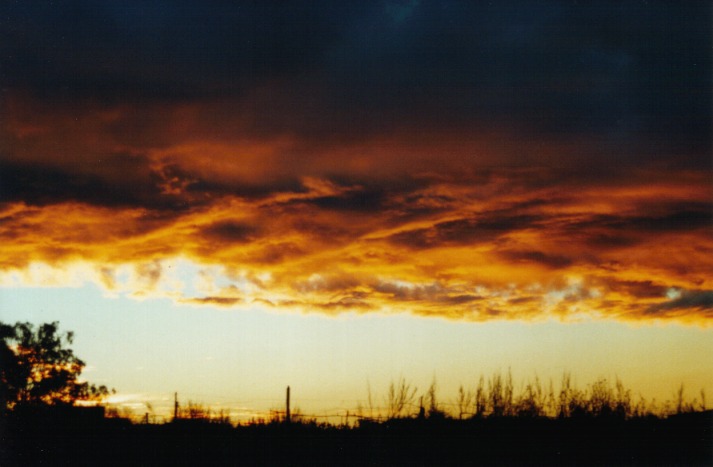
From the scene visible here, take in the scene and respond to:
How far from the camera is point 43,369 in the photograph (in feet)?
161

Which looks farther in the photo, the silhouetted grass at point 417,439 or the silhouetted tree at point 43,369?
the silhouetted tree at point 43,369

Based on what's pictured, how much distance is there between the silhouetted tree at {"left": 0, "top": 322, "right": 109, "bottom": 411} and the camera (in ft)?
156

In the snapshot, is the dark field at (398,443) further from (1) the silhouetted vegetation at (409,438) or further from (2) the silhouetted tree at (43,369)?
(2) the silhouetted tree at (43,369)

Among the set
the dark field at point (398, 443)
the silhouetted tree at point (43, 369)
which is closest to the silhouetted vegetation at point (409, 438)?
the dark field at point (398, 443)

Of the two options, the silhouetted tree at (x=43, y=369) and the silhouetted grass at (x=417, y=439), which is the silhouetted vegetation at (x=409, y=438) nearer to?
the silhouetted grass at (x=417, y=439)

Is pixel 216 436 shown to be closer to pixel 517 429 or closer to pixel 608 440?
pixel 517 429

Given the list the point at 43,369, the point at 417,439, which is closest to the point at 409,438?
the point at 417,439

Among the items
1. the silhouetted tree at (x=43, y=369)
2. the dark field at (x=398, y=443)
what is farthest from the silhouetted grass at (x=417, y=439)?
the silhouetted tree at (x=43, y=369)

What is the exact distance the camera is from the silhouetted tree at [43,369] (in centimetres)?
4756

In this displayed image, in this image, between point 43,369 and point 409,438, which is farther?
point 43,369

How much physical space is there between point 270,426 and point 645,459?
11.3m

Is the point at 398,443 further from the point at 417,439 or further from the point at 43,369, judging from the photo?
the point at 43,369

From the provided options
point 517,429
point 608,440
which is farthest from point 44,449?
point 608,440

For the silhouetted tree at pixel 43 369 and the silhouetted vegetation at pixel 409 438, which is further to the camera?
the silhouetted tree at pixel 43 369
